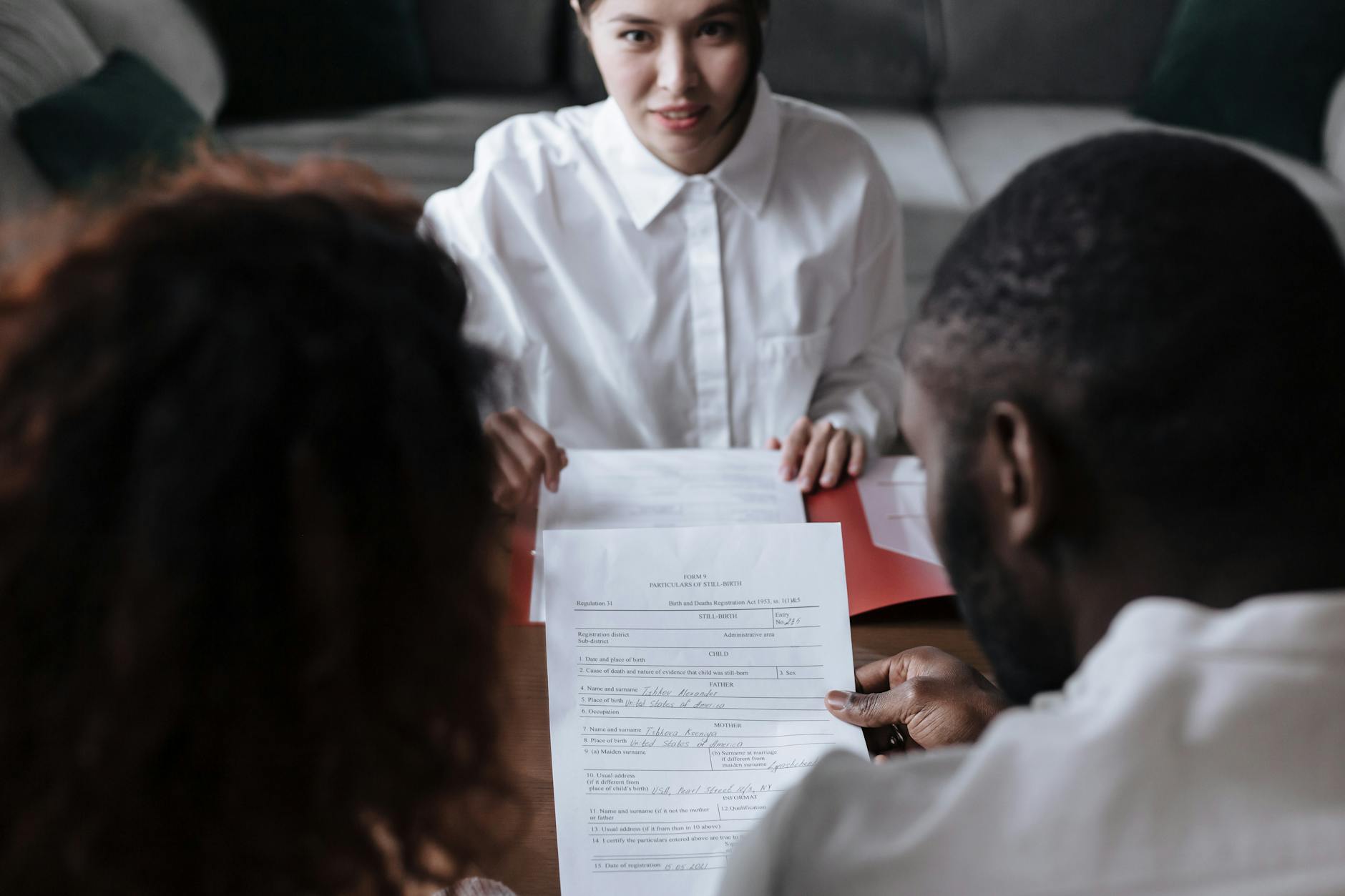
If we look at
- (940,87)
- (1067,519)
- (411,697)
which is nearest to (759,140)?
(1067,519)

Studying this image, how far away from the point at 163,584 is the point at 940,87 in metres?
2.70

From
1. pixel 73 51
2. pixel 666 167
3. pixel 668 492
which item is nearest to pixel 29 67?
pixel 73 51

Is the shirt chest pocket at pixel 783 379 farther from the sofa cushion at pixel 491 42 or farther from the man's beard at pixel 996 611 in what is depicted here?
the sofa cushion at pixel 491 42

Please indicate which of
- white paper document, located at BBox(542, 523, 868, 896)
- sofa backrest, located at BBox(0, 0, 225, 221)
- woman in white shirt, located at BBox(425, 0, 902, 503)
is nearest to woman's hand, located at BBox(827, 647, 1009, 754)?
white paper document, located at BBox(542, 523, 868, 896)

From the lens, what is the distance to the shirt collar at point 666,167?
1.32 metres

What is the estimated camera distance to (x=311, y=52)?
7.75ft

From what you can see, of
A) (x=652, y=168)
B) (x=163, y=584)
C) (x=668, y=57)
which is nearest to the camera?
(x=163, y=584)

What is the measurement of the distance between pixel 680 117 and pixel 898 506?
0.54m

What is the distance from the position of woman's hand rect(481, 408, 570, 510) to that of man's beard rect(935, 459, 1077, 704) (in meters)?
0.52

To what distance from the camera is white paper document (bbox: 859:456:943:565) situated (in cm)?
99

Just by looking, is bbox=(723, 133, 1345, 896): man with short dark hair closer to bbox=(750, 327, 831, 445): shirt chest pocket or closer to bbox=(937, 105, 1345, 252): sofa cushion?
bbox=(750, 327, 831, 445): shirt chest pocket

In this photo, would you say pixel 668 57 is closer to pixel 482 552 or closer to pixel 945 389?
pixel 945 389

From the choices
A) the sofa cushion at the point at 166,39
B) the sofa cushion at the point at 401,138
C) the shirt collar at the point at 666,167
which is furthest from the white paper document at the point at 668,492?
the sofa cushion at the point at 166,39

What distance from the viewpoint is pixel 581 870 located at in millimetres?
703
